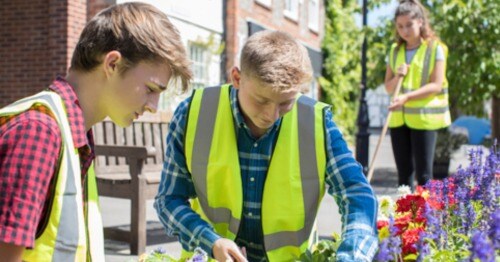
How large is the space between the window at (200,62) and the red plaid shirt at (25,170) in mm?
12921

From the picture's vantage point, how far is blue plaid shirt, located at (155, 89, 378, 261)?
2.67 metres

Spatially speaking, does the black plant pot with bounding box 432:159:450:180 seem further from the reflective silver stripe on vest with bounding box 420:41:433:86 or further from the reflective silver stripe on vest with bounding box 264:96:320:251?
the reflective silver stripe on vest with bounding box 264:96:320:251

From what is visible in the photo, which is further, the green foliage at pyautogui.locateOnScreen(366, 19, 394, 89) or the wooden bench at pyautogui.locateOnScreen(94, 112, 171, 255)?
the green foliage at pyautogui.locateOnScreen(366, 19, 394, 89)

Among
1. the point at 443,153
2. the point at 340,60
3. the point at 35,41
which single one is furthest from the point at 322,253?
the point at 340,60

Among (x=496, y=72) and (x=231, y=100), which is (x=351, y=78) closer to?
(x=496, y=72)

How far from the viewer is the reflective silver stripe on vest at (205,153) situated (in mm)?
2832

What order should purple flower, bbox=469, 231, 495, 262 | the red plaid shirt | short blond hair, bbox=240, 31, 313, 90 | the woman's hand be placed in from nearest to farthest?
1. purple flower, bbox=469, 231, 495, 262
2. the red plaid shirt
3. short blond hair, bbox=240, 31, 313, 90
4. the woman's hand

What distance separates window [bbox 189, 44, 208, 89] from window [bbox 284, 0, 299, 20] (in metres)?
4.96

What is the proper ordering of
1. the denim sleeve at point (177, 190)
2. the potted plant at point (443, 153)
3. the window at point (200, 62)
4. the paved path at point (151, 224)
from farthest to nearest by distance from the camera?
the window at point (200, 62)
the potted plant at point (443, 153)
the paved path at point (151, 224)
the denim sleeve at point (177, 190)

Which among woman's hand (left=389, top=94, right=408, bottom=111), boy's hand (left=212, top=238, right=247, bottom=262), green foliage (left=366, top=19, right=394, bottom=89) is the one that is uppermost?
green foliage (left=366, top=19, right=394, bottom=89)

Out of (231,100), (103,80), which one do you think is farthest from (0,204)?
(231,100)

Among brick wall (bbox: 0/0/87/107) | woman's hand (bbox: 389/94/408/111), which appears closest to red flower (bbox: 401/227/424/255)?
woman's hand (bbox: 389/94/408/111)

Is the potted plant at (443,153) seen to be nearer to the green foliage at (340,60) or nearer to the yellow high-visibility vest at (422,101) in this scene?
the green foliage at (340,60)

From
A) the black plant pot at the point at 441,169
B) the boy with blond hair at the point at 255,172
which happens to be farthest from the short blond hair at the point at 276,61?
the black plant pot at the point at 441,169
